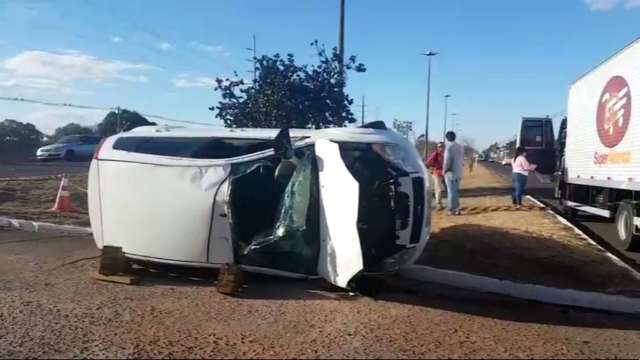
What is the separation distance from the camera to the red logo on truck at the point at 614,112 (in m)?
11.9

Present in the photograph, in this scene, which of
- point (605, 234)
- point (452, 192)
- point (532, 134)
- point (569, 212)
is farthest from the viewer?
point (532, 134)

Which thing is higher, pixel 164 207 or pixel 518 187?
pixel 164 207

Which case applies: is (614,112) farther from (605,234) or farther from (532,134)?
(532,134)

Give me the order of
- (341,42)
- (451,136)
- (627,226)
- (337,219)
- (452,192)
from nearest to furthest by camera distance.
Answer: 1. (337,219)
2. (627,226)
3. (452,192)
4. (451,136)
5. (341,42)

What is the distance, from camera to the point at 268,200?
7125 mm

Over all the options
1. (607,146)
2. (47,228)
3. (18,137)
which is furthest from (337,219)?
Result: (18,137)

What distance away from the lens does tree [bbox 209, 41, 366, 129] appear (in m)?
17.8

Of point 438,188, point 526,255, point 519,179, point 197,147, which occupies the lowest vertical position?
point 526,255

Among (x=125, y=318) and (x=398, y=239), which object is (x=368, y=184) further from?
(x=125, y=318)

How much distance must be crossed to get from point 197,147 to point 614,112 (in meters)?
8.84

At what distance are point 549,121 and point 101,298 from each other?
88.5 ft

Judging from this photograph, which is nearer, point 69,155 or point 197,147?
point 197,147

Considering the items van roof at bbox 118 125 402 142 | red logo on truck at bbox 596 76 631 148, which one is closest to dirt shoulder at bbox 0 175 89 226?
van roof at bbox 118 125 402 142

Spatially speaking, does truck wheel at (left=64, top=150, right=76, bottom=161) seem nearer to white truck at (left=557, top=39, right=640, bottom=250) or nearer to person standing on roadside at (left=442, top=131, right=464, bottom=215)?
white truck at (left=557, top=39, right=640, bottom=250)
